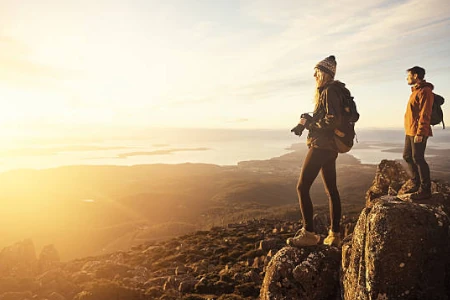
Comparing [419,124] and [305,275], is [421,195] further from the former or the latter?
[305,275]

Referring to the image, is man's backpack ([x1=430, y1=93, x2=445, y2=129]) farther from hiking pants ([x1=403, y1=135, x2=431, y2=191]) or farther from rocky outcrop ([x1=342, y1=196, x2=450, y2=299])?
rocky outcrop ([x1=342, y1=196, x2=450, y2=299])

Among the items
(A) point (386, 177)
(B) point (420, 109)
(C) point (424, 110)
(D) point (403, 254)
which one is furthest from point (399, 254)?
(A) point (386, 177)

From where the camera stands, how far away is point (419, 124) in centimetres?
987

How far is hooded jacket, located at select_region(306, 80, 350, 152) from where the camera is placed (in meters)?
7.33

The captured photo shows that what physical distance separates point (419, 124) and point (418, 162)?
1.39 m

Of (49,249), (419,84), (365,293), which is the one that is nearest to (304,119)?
(365,293)

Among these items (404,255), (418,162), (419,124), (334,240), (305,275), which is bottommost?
(305,275)

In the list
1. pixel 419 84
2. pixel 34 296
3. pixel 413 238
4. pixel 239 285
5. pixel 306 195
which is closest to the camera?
pixel 413 238

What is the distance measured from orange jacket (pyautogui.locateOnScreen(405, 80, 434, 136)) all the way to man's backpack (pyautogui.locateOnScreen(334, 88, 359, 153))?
3834 millimetres

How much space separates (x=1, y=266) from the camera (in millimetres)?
46438

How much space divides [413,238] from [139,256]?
134 feet

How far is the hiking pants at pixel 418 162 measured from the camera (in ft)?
33.6

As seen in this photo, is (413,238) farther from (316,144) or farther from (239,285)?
(239,285)

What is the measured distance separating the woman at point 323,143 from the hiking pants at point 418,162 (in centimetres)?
428
